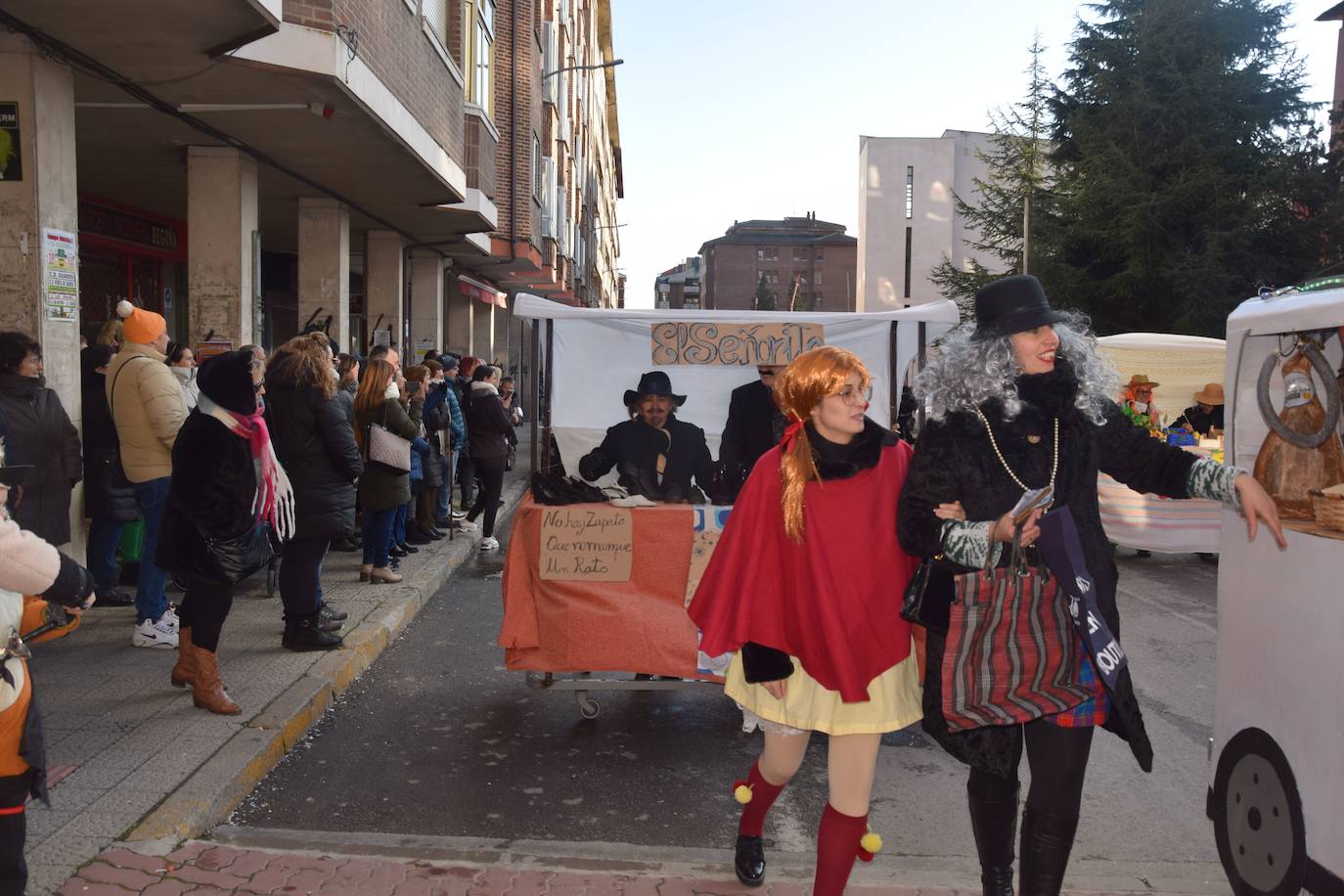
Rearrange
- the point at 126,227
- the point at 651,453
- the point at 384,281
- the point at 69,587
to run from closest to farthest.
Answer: the point at 69,587
the point at 651,453
the point at 126,227
the point at 384,281

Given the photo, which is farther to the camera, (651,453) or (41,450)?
(41,450)

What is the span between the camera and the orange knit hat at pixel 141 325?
6410 mm

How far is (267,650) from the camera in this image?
6422 mm

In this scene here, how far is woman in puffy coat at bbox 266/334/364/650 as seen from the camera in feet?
21.1

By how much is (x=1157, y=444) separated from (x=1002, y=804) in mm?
1096

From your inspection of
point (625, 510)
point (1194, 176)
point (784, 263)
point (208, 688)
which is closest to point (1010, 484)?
point (625, 510)

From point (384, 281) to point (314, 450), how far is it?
12.1 m

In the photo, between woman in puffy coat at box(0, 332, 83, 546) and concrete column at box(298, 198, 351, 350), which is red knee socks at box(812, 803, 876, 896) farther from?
concrete column at box(298, 198, 351, 350)

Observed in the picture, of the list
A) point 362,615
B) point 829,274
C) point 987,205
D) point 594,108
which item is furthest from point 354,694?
point 829,274

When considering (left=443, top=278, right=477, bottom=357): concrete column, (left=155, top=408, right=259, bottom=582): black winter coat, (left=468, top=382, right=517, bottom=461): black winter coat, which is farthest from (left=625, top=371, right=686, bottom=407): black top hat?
(left=443, top=278, right=477, bottom=357): concrete column

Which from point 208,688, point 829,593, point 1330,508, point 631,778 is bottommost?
point 631,778

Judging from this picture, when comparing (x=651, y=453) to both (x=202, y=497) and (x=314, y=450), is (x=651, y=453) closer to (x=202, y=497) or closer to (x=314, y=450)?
(x=314, y=450)

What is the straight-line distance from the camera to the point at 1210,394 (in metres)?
13.7

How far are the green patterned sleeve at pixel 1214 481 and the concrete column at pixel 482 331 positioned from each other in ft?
77.6
